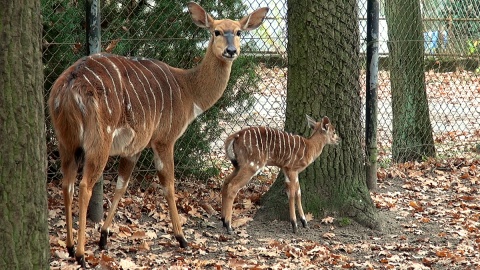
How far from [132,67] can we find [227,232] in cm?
172

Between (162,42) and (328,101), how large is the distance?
Answer: 187 cm

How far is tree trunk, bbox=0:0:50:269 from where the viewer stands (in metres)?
3.28

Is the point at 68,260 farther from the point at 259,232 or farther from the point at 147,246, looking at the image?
the point at 259,232

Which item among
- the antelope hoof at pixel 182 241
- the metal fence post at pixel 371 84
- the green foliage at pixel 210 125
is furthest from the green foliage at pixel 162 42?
the antelope hoof at pixel 182 241

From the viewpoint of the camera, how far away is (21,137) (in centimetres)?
332

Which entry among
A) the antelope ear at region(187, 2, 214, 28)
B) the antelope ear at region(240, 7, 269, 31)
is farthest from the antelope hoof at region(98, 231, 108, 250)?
the antelope ear at region(240, 7, 269, 31)

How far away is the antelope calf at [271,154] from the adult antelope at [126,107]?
536mm

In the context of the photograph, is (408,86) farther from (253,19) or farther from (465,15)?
(465,15)

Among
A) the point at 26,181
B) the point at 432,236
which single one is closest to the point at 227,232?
the point at 432,236

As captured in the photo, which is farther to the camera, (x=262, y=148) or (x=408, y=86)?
(x=408, y=86)

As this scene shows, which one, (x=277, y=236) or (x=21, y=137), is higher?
(x=21, y=137)

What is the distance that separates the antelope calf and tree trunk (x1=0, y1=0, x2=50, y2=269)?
10.7ft

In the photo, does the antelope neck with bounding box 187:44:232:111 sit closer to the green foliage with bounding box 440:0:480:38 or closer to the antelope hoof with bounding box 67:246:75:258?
the antelope hoof with bounding box 67:246:75:258

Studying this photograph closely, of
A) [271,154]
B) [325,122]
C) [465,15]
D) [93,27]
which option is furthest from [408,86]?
[93,27]
